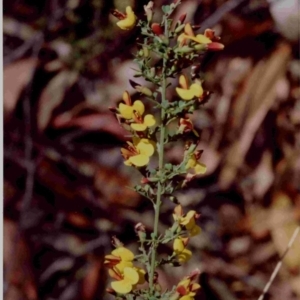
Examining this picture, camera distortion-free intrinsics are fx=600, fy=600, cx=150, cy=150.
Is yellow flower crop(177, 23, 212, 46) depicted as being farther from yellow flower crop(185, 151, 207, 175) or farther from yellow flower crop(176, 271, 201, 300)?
yellow flower crop(176, 271, 201, 300)

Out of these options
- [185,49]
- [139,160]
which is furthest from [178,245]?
[185,49]

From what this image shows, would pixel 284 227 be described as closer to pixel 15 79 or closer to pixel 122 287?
pixel 122 287

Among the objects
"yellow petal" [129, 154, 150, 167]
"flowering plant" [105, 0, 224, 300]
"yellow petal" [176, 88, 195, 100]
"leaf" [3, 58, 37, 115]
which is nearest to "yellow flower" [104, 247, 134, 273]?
"flowering plant" [105, 0, 224, 300]

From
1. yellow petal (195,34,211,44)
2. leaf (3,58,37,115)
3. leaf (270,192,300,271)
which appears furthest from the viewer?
leaf (270,192,300,271)

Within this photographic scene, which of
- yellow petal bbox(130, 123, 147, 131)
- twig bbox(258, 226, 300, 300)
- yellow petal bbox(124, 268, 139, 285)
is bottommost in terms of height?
twig bbox(258, 226, 300, 300)

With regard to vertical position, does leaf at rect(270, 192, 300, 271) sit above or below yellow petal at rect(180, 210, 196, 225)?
below

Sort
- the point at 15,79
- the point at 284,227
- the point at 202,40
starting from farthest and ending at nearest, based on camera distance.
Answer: the point at 284,227 < the point at 15,79 < the point at 202,40

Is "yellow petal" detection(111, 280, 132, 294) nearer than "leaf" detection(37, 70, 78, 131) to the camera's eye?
Yes
